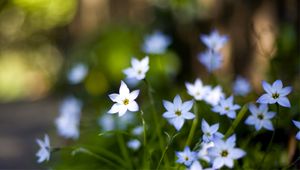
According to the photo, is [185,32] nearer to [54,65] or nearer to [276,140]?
[276,140]

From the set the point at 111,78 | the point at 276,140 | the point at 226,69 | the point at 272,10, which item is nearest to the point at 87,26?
the point at 111,78

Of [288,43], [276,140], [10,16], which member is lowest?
[276,140]

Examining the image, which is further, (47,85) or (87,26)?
(47,85)

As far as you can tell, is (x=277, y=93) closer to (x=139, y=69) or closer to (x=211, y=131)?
(x=211, y=131)

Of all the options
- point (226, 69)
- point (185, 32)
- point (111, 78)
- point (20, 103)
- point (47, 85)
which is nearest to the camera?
point (226, 69)

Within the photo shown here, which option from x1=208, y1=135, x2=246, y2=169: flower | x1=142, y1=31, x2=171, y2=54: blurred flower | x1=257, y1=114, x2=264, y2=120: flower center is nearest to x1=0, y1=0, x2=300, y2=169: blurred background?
x1=142, y1=31, x2=171, y2=54: blurred flower

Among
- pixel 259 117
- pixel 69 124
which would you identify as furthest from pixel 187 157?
pixel 69 124

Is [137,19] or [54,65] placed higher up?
[54,65]
